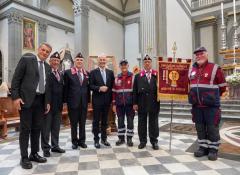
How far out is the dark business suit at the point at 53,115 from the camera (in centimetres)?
366

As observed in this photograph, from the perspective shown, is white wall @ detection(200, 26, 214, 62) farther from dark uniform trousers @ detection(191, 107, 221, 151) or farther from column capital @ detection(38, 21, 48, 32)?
dark uniform trousers @ detection(191, 107, 221, 151)

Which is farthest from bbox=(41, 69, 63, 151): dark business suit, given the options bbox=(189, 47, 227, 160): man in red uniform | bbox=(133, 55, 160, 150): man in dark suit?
bbox=(189, 47, 227, 160): man in red uniform

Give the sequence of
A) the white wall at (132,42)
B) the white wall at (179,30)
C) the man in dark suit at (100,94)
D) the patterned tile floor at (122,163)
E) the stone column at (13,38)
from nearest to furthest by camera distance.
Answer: the patterned tile floor at (122,163)
the man in dark suit at (100,94)
the white wall at (179,30)
the stone column at (13,38)
the white wall at (132,42)

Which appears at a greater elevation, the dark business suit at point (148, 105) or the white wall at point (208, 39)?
the white wall at point (208, 39)

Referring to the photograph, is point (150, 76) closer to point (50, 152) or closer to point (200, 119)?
point (200, 119)

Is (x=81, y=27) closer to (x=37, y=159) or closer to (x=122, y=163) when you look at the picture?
(x=37, y=159)

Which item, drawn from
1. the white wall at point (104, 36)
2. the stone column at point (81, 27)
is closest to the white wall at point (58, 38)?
the white wall at point (104, 36)

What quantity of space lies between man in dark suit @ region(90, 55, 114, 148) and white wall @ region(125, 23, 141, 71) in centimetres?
1168

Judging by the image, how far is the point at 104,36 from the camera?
1371 centimetres

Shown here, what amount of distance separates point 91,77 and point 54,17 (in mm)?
13177

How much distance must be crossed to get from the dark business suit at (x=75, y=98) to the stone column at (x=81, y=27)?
25.4 ft

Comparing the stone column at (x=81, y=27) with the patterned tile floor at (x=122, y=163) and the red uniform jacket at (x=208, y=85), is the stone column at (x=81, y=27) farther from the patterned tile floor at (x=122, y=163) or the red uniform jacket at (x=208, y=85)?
the red uniform jacket at (x=208, y=85)

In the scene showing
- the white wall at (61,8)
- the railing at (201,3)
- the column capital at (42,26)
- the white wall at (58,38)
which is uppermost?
the white wall at (61,8)

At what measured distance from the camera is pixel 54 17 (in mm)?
15883
